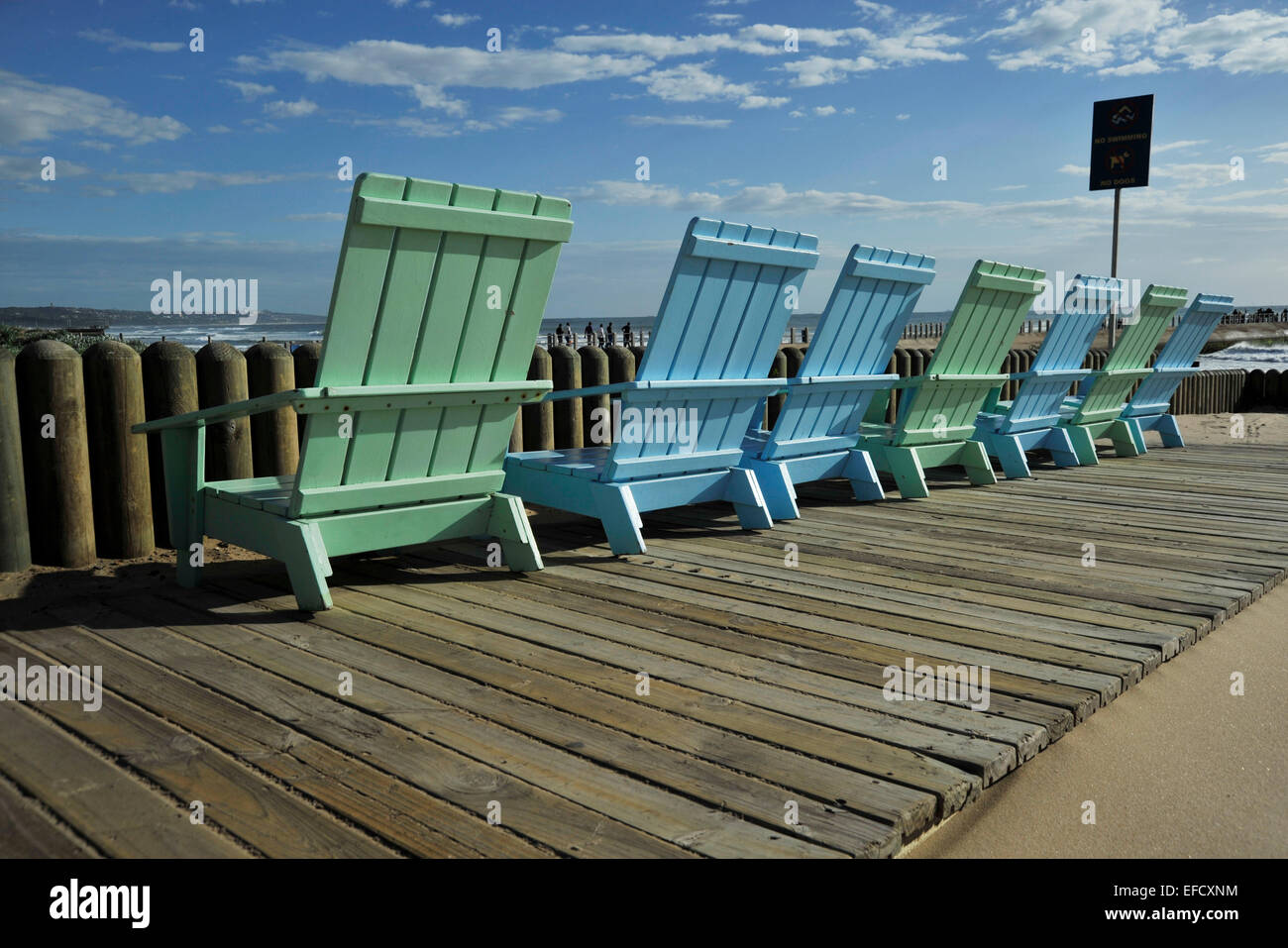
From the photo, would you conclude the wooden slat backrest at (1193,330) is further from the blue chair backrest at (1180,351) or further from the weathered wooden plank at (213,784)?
the weathered wooden plank at (213,784)

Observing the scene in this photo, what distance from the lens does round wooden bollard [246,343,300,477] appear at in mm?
4816

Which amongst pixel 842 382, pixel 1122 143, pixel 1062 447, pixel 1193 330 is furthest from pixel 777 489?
pixel 1122 143

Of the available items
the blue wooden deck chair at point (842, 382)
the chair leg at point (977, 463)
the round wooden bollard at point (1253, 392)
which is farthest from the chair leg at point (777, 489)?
the round wooden bollard at point (1253, 392)

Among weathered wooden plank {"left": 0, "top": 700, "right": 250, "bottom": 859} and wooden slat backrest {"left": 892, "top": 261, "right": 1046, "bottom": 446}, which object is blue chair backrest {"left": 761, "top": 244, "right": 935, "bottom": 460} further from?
weathered wooden plank {"left": 0, "top": 700, "right": 250, "bottom": 859}

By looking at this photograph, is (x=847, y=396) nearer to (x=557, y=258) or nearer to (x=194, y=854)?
(x=557, y=258)

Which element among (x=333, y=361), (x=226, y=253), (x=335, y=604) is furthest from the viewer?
(x=226, y=253)

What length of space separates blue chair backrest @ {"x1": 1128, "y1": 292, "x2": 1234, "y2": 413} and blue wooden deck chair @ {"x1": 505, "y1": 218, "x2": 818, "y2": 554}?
4655mm

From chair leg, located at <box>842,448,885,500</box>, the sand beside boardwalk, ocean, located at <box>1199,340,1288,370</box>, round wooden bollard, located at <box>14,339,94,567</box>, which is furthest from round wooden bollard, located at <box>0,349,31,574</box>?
ocean, located at <box>1199,340,1288,370</box>

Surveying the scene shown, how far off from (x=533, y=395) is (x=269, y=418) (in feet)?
5.62

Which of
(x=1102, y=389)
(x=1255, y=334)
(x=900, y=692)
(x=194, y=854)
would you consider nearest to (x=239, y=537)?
(x=194, y=854)

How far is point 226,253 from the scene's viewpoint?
2896 inches

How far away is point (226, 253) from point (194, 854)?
80.0 meters

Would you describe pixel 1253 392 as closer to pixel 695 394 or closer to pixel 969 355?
pixel 969 355

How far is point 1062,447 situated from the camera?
24.1ft
